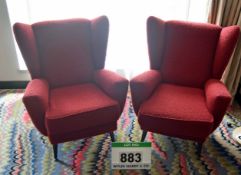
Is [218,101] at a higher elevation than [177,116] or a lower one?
higher

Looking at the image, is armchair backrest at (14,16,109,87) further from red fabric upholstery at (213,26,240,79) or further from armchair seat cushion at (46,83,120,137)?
red fabric upholstery at (213,26,240,79)

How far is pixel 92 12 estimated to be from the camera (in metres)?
2.36

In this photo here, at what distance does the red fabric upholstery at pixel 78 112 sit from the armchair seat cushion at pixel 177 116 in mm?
226

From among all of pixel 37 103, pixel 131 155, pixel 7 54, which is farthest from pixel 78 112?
pixel 7 54

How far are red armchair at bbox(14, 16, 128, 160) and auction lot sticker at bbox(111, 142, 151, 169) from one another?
25 cm

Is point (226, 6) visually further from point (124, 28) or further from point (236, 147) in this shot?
point (236, 147)

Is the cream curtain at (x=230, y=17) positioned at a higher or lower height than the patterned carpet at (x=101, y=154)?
higher

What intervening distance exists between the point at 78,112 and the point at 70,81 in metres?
0.47

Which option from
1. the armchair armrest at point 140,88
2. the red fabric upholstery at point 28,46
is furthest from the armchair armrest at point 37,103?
the armchair armrest at point 140,88

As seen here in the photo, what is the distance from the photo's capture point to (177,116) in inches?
61.8

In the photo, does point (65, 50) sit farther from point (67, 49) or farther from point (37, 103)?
point (37, 103)

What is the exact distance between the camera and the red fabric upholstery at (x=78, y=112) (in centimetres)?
153

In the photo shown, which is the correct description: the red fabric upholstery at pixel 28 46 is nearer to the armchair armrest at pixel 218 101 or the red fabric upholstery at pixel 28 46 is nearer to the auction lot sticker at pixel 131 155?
the auction lot sticker at pixel 131 155

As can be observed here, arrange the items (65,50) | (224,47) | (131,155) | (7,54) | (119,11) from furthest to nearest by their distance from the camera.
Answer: (7,54)
(119,11)
(65,50)
(224,47)
(131,155)
